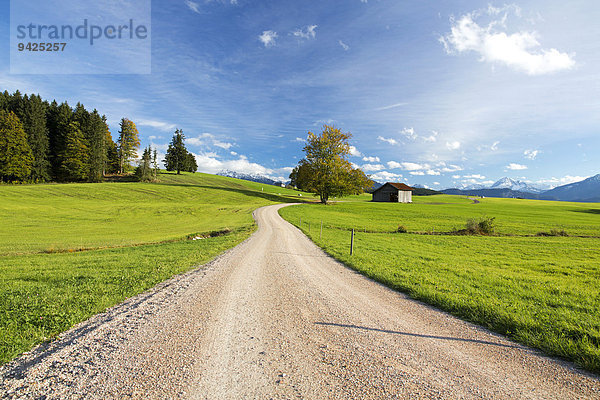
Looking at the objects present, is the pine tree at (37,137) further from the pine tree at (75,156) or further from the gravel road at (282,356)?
the gravel road at (282,356)

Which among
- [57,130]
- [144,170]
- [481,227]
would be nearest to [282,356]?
[481,227]

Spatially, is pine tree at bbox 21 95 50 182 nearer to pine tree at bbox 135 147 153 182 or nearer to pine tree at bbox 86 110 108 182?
pine tree at bbox 86 110 108 182

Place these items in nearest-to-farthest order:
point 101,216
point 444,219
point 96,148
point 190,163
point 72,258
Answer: point 72,258
point 101,216
point 444,219
point 96,148
point 190,163

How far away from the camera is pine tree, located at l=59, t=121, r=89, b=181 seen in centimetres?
6244

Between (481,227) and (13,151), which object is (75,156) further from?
(481,227)

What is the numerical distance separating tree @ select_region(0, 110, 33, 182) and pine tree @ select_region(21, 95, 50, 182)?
195 cm

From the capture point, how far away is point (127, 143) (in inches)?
2913

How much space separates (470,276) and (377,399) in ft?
30.4

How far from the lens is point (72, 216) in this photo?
33406 mm

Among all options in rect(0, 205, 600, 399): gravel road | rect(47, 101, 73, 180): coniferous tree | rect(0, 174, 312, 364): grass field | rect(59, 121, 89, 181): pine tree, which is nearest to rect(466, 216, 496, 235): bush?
rect(0, 174, 312, 364): grass field

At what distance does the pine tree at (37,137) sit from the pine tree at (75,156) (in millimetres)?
3451

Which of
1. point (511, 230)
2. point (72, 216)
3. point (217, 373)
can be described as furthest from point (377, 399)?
point (72, 216)

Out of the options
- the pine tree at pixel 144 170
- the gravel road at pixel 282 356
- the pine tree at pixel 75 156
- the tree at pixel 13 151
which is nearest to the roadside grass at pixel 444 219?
the gravel road at pixel 282 356

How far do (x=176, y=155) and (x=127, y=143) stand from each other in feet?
73.8
